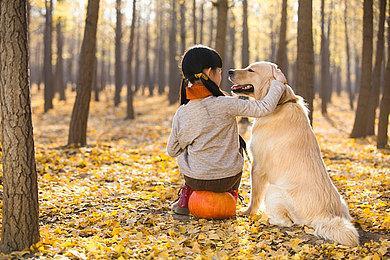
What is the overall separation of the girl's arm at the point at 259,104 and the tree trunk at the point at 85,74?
6.49m

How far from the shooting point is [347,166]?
374 inches

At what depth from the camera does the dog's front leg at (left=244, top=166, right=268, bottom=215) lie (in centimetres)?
519

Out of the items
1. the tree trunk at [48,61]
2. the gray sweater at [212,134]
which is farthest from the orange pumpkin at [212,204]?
the tree trunk at [48,61]

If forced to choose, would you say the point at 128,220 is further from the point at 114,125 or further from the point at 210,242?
the point at 114,125

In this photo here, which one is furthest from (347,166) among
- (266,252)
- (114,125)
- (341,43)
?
(341,43)

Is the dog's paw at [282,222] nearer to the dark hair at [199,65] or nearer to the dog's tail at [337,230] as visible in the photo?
the dog's tail at [337,230]

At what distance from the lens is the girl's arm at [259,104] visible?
487cm

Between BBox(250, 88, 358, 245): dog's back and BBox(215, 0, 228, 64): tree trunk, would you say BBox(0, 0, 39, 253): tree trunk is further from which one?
BBox(215, 0, 228, 64): tree trunk

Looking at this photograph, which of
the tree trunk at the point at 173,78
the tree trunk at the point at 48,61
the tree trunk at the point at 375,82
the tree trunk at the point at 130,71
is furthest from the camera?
the tree trunk at the point at 173,78

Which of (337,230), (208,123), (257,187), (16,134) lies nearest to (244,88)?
(208,123)

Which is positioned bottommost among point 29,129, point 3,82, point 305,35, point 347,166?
point 347,166

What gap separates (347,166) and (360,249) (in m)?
5.56

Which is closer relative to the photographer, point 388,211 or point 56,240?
point 56,240

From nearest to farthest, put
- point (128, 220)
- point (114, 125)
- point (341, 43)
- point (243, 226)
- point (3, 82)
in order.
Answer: point (3, 82), point (243, 226), point (128, 220), point (114, 125), point (341, 43)
